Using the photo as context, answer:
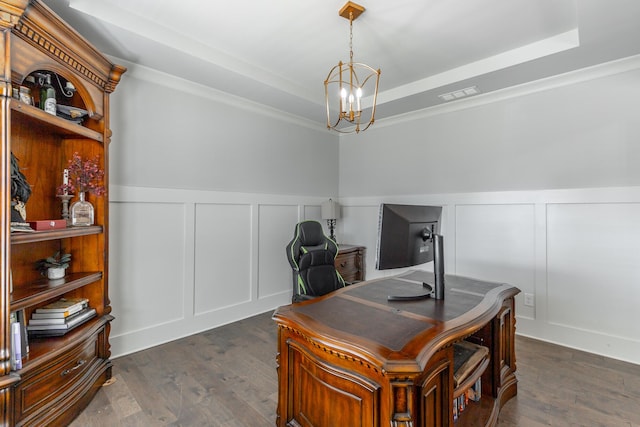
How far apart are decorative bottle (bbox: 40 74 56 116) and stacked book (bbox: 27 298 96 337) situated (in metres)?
1.22

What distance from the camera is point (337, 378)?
49.5 inches

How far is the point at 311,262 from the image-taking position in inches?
109

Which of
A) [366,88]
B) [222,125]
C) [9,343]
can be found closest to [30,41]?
[9,343]

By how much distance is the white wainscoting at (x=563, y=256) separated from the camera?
2605mm

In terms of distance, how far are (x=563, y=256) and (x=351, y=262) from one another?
87.6 inches

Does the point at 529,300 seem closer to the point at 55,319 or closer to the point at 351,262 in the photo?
the point at 351,262

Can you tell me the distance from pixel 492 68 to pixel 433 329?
2.53 meters

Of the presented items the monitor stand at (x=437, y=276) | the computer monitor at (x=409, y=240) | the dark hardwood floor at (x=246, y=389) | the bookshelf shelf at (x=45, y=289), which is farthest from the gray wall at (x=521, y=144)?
the bookshelf shelf at (x=45, y=289)

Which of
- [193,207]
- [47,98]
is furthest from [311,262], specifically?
[47,98]

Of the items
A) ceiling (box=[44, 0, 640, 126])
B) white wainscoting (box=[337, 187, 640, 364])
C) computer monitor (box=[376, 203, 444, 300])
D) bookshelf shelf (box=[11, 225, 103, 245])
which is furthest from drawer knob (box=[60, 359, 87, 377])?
white wainscoting (box=[337, 187, 640, 364])

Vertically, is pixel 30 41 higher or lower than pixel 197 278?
higher

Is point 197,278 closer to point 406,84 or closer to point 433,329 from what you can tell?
point 433,329

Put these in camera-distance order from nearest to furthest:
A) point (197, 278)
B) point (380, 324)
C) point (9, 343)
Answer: point (380, 324) < point (9, 343) < point (197, 278)

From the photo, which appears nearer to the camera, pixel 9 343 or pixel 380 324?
pixel 380 324
